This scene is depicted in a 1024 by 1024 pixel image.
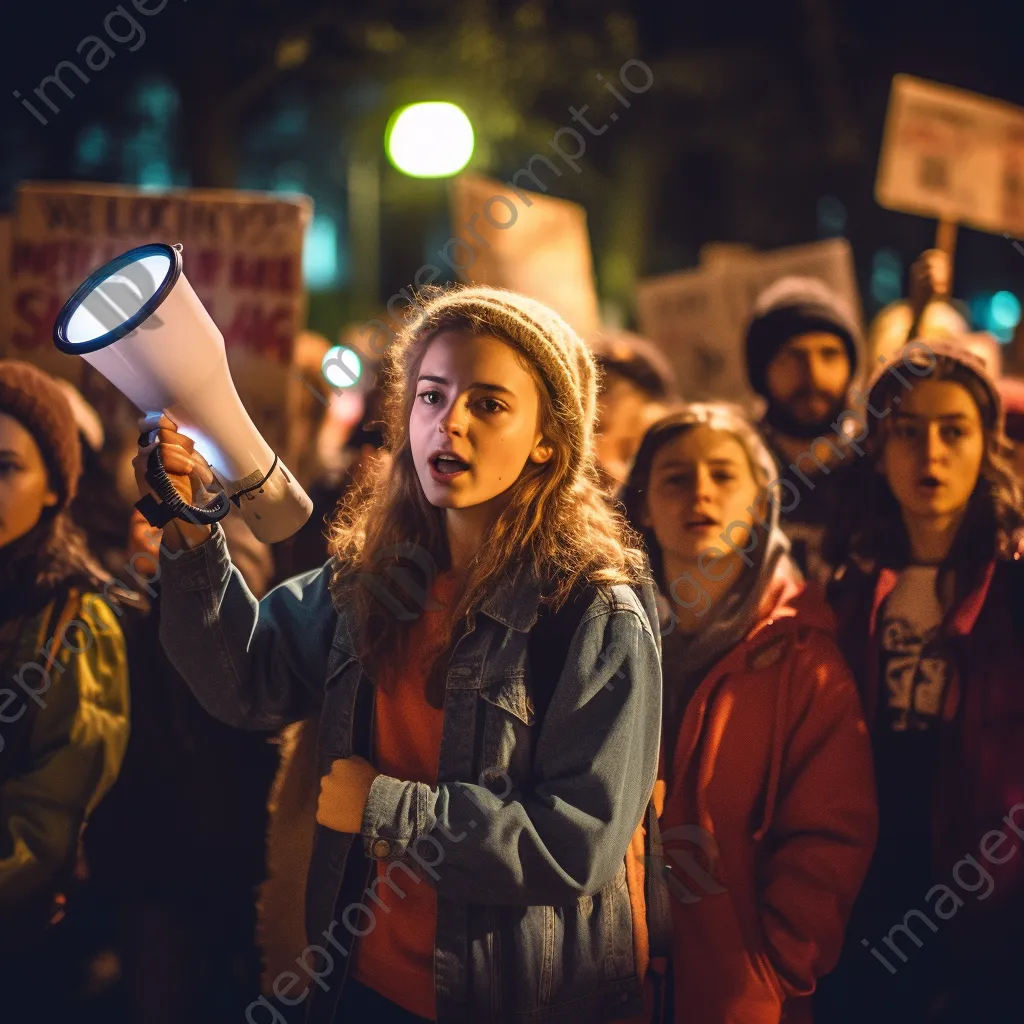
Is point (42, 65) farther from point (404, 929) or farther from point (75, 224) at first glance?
point (404, 929)

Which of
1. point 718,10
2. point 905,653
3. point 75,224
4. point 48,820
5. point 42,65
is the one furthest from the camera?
point 718,10

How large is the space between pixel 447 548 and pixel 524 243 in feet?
12.3

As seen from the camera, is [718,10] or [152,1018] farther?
[718,10]

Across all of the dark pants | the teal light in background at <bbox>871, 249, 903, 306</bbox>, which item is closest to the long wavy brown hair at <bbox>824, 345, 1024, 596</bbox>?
the dark pants

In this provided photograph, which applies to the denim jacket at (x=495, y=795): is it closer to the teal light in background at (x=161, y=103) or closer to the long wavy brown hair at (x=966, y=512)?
the long wavy brown hair at (x=966, y=512)

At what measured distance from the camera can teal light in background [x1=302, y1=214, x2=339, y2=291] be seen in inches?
1205

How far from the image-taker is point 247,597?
206 cm

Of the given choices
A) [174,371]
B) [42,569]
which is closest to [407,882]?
[174,371]

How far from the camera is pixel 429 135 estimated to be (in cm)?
677

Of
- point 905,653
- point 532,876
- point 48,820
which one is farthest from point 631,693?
point 48,820

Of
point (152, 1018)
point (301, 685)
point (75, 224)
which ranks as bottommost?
point (152, 1018)

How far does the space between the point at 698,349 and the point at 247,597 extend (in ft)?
12.8

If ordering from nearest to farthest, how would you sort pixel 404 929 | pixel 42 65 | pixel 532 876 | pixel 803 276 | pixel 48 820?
pixel 532 876 < pixel 404 929 < pixel 48 820 < pixel 803 276 < pixel 42 65

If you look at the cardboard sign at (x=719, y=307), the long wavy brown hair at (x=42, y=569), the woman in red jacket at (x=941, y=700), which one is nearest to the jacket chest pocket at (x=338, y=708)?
the long wavy brown hair at (x=42, y=569)
